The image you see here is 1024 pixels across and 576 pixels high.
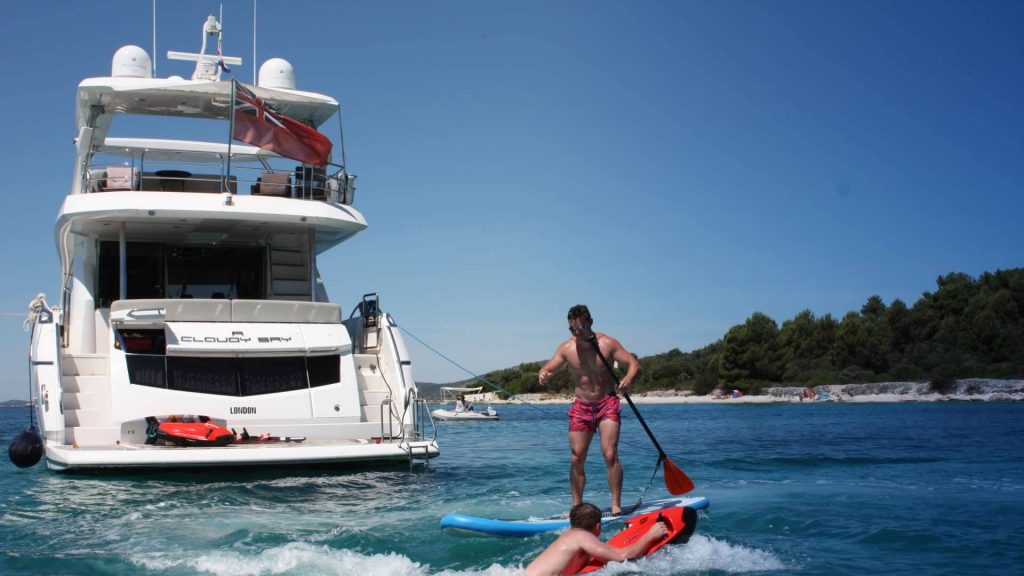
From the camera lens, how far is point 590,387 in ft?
28.1

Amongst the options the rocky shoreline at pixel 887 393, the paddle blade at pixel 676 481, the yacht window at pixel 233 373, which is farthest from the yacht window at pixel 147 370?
the rocky shoreline at pixel 887 393

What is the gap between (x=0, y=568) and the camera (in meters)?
7.67

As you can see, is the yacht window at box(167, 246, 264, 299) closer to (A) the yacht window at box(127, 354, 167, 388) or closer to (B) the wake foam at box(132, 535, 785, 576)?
(A) the yacht window at box(127, 354, 167, 388)

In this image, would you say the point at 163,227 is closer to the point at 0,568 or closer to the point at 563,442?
the point at 0,568

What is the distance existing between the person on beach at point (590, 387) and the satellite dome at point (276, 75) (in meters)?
11.0

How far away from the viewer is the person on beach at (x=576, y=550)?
21.6 ft

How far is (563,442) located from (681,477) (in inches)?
600

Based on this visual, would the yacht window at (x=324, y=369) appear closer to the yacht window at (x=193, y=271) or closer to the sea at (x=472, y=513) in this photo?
the sea at (x=472, y=513)

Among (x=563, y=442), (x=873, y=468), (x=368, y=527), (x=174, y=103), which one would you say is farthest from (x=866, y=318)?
(x=368, y=527)

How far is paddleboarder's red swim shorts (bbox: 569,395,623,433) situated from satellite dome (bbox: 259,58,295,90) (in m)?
11.1

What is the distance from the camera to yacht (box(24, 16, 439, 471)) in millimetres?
12609

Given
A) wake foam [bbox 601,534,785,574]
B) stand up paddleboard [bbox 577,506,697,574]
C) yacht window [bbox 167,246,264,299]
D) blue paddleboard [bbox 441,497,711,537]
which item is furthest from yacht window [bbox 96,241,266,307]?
wake foam [bbox 601,534,785,574]

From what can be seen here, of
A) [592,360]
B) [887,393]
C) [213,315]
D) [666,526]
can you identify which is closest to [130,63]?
[213,315]

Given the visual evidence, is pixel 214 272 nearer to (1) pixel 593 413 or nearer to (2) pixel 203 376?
(2) pixel 203 376
